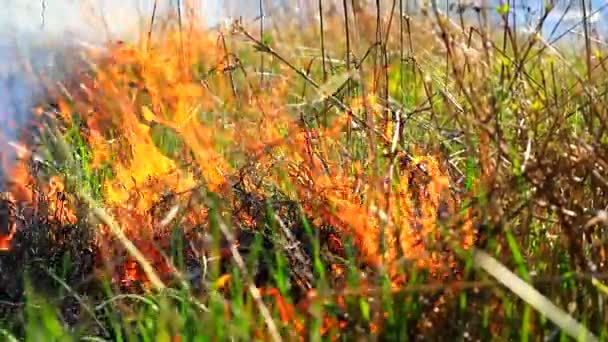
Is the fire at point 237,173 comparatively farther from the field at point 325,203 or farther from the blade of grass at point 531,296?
the blade of grass at point 531,296

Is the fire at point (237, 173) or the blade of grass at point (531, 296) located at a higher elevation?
the blade of grass at point (531, 296)

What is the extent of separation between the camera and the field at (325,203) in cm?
150

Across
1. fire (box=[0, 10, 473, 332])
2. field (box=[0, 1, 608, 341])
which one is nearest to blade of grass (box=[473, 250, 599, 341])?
field (box=[0, 1, 608, 341])

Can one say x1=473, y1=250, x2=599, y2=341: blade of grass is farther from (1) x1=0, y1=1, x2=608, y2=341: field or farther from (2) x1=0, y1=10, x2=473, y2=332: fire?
(2) x1=0, y1=10, x2=473, y2=332: fire

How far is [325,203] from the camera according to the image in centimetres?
210

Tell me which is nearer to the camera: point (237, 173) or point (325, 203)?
point (325, 203)

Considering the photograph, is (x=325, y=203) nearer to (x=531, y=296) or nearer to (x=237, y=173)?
(x=237, y=173)

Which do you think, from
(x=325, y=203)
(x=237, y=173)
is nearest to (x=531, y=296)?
(x=325, y=203)

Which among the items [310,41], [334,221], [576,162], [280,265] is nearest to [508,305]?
[576,162]

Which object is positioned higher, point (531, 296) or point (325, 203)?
point (531, 296)

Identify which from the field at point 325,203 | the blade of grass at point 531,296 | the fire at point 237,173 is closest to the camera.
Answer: the blade of grass at point 531,296

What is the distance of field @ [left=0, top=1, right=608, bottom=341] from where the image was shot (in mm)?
1502

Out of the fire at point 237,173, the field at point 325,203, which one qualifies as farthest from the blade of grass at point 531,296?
the fire at point 237,173

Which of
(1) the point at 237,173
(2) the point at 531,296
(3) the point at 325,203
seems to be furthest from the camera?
(1) the point at 237,173
